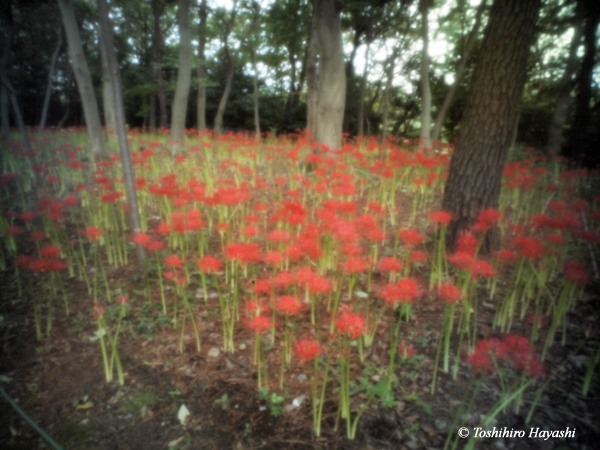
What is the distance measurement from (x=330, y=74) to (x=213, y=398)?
6108mm

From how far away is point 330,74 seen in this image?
20.3ft

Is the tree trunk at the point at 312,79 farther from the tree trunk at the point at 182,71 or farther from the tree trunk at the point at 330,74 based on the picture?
the tree trunk at the point at 182,71

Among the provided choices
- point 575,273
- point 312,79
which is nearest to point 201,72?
point 312,79

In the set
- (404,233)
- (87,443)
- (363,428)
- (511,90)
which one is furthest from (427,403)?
(511,90)

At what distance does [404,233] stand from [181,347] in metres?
1.94

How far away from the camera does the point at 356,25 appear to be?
14.5m

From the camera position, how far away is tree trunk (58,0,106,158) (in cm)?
636

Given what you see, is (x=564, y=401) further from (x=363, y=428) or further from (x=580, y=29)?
(x=580, y=29)

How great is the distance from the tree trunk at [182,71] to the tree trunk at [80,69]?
66.2 inches

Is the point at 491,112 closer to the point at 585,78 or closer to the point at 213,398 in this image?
the point at 213,398

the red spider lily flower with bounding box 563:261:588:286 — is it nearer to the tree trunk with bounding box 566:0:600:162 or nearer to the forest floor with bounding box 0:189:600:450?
the forest floor with bounding box 0:189:600:450

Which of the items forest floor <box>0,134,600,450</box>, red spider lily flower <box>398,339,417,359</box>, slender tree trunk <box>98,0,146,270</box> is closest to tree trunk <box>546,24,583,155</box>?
forest floor <box>0,134,600,450</box>

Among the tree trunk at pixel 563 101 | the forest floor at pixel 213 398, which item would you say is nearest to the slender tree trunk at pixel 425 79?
the tree trunk at pixel 563 101

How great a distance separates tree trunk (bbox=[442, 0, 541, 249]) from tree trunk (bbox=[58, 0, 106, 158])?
23.2 ft
